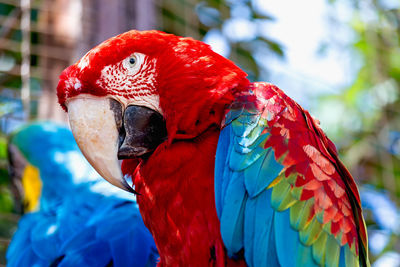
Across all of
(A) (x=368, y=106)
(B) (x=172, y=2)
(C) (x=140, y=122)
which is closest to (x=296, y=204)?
(C) (x=140, y=122)

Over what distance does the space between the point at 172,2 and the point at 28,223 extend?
1.30 m

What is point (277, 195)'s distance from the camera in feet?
3.12

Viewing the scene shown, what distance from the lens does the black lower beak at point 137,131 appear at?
1.02 m

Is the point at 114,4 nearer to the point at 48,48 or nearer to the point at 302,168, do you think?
the point at 48,48

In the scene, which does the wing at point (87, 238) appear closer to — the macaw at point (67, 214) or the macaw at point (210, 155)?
the macaw at point (67, 214)

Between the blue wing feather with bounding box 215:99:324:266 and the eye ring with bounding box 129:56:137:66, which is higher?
the eye ring with bounding box 129:56:137:66

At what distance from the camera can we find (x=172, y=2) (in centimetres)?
241

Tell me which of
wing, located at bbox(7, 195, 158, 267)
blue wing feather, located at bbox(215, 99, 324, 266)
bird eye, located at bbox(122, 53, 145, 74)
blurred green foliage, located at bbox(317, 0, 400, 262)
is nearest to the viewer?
blue wing feather, located at bbox(215, 99, 324, 266)

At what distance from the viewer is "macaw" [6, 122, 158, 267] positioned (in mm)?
1394

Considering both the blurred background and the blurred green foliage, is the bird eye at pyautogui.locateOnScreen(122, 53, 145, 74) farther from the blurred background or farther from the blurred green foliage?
the blurred green foliage

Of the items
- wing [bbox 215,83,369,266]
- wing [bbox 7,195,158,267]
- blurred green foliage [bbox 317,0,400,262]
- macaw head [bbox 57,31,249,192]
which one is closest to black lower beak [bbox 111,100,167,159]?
macaw head [bbox 57,31,249,192]

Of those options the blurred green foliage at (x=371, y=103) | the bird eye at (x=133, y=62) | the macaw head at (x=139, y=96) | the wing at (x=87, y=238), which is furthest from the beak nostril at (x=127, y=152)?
the blurred green foliage at (x=371, y=103)

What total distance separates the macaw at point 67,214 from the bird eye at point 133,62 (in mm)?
575

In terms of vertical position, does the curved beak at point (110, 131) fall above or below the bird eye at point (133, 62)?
below
